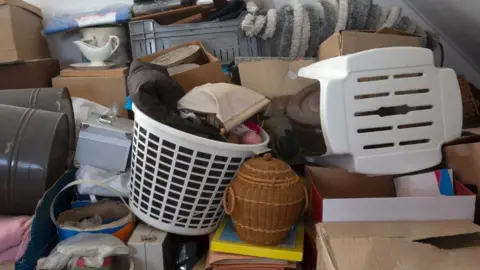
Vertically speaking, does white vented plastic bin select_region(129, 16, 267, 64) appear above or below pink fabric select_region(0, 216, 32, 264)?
above

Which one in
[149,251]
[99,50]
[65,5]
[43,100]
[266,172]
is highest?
[65,5]

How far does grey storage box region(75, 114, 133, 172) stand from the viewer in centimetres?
146

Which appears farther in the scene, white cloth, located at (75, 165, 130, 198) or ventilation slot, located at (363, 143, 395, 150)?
white cloth, located at (75, 165, 130, 198)

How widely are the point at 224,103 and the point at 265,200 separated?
30 cm

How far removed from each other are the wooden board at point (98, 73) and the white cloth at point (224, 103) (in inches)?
20.5

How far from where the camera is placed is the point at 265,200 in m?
1.16

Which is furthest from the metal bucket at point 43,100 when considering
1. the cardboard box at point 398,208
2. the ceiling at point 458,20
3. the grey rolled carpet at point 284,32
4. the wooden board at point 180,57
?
the ceiling at point 458,20

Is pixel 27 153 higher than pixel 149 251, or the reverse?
pixel 27 153

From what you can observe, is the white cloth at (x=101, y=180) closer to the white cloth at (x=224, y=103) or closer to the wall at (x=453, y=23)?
the white cloth at (x=224, y=103)

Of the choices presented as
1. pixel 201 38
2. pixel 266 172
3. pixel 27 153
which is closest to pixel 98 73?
pixel 201 38

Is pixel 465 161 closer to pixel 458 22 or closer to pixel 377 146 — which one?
pixel 377 146

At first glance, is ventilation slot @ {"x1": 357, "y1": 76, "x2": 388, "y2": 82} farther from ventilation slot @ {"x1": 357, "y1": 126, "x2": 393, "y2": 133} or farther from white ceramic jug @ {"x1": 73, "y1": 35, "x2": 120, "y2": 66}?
white ceramic jug @ {"x1": 73, "y1": 35, "x2": 120, "y2": 66}

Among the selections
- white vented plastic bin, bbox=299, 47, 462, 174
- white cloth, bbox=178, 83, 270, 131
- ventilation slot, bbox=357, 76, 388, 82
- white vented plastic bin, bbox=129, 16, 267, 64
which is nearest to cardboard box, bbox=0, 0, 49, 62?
white vented plastic bin, bbox=129, 16, 267, 64

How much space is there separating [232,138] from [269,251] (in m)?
0.33
